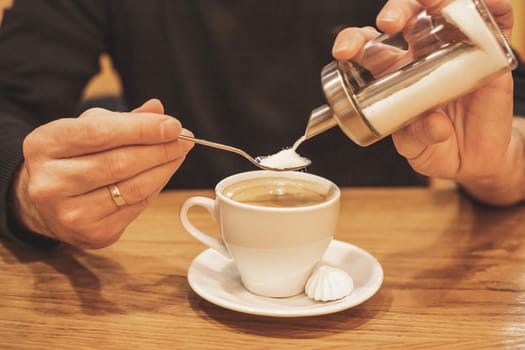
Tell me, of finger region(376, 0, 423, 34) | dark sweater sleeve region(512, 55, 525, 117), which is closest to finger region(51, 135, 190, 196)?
finger region(376, 0, 423, 34)

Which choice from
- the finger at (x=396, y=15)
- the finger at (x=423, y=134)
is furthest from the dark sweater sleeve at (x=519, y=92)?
the finger at (x=396, y=15)

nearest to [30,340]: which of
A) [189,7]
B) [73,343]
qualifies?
[73,343]

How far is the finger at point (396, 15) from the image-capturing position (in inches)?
31.7

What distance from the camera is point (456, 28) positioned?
0.71 m

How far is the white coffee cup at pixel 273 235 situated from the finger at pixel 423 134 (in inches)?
6.3

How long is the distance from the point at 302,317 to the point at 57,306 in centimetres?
37

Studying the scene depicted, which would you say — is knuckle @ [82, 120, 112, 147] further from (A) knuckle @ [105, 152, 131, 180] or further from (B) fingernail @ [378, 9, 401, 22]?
(B) fingernail @ [378, 9, 401, 22]

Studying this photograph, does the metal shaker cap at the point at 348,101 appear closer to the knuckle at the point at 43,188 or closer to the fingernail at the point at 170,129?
the fingernail at the point at 170,129

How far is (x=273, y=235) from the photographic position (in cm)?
78

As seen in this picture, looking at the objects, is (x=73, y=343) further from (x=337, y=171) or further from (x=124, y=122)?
(x=337, y=171)

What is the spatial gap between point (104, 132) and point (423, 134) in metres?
0.49

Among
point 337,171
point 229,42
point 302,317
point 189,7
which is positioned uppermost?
point 189,7

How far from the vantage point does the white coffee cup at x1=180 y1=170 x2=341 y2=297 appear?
2.56 feet

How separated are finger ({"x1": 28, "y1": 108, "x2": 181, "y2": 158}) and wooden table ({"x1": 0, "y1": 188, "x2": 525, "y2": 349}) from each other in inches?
9.1
